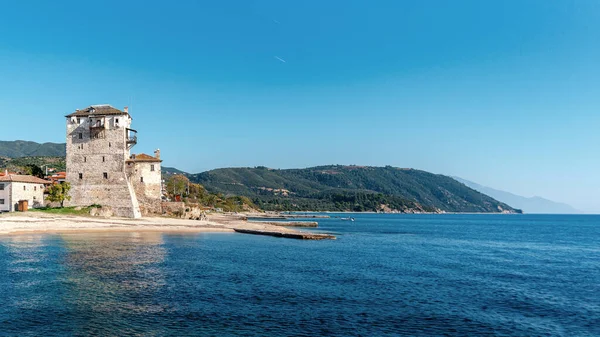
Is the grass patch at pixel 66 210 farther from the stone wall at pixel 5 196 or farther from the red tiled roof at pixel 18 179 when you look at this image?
the red tiled roof at pixel 18 179

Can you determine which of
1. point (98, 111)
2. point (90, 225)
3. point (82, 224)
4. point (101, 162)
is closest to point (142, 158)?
point (101, 162)

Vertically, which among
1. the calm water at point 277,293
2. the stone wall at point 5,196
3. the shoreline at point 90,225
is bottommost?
the calm water at point 277,293

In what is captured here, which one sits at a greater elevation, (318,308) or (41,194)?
(41,194)

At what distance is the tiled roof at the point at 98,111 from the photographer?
67.3 meters

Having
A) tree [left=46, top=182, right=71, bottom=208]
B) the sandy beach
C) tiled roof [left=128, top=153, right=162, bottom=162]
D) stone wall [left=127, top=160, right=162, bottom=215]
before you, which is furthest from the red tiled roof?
tiled roof [left=128, top=153, right=162, bottom=162]

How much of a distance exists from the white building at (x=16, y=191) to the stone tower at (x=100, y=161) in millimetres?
5604

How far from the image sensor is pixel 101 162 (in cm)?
6744

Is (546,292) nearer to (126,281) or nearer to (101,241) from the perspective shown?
(126,281)

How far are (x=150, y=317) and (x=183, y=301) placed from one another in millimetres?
2999

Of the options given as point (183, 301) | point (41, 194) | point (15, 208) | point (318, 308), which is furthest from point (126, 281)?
point (41, 194)

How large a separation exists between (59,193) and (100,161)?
295 inches

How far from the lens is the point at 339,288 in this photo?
2577 cm

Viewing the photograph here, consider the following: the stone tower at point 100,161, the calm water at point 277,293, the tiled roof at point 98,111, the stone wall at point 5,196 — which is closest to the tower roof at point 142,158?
the stone tower at point 100,161

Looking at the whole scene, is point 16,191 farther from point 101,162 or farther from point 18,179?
point 101,162
